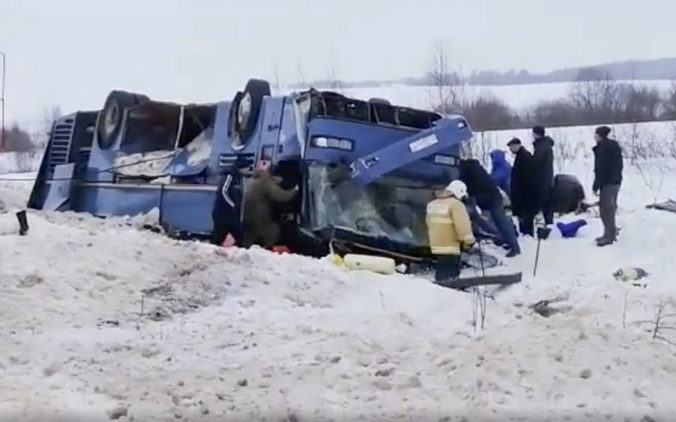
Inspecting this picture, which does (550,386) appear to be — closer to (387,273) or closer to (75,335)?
(75,335)

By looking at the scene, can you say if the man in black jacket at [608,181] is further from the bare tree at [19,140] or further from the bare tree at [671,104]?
the bare tree at [19,140]

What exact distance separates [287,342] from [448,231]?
506 centimetres

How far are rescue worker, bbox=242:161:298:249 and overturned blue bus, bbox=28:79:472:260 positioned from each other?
13 centimetres

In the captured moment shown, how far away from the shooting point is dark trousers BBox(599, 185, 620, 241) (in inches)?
533

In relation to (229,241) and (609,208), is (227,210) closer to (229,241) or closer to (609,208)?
(229,241)

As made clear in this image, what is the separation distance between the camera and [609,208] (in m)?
13.5

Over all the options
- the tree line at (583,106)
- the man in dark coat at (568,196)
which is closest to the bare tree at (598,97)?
the tree line at (583,106)

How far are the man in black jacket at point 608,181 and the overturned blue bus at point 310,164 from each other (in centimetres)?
219

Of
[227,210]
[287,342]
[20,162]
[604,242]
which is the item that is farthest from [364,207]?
[20,162]

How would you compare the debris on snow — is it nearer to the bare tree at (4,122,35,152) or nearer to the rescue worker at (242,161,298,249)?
the rescue worker at (242,161,298,249)

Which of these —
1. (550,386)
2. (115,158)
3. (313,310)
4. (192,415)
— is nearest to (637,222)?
(115,158)

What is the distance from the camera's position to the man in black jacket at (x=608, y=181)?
13555 millimetres

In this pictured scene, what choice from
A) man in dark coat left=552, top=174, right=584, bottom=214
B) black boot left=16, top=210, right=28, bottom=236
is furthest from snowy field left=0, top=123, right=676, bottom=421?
man in dark coat left=552, top=174, right=584, bottom=214

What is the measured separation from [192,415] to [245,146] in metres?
8.35
